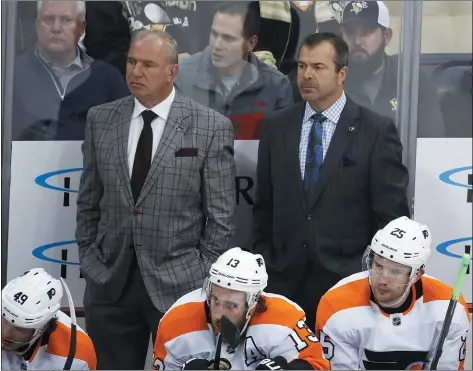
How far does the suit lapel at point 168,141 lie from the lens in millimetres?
3311

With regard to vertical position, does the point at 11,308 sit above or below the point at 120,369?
above

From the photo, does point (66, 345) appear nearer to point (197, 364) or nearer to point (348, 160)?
point (197, 364)

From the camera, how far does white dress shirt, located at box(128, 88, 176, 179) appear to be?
11.0ft

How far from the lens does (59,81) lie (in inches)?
134

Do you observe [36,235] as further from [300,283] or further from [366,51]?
[366,51]

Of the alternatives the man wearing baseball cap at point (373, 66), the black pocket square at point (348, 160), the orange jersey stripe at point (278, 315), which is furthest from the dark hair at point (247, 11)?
the orange jersey stripe at point (278, 315)

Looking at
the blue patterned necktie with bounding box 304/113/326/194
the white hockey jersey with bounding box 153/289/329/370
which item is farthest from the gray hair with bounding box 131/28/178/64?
the white hockey jersey with bounding box 153/289/329/370

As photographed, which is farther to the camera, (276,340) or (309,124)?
(309,124)

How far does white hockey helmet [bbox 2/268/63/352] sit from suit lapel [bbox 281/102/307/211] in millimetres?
924

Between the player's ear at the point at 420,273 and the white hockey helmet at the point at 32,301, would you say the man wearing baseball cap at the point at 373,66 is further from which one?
the white hockey helmet at the point at 32,301

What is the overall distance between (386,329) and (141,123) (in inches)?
45.0

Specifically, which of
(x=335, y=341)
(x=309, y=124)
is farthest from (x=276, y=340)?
(x=309, y=124)

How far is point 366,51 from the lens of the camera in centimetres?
340

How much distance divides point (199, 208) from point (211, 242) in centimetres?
13
